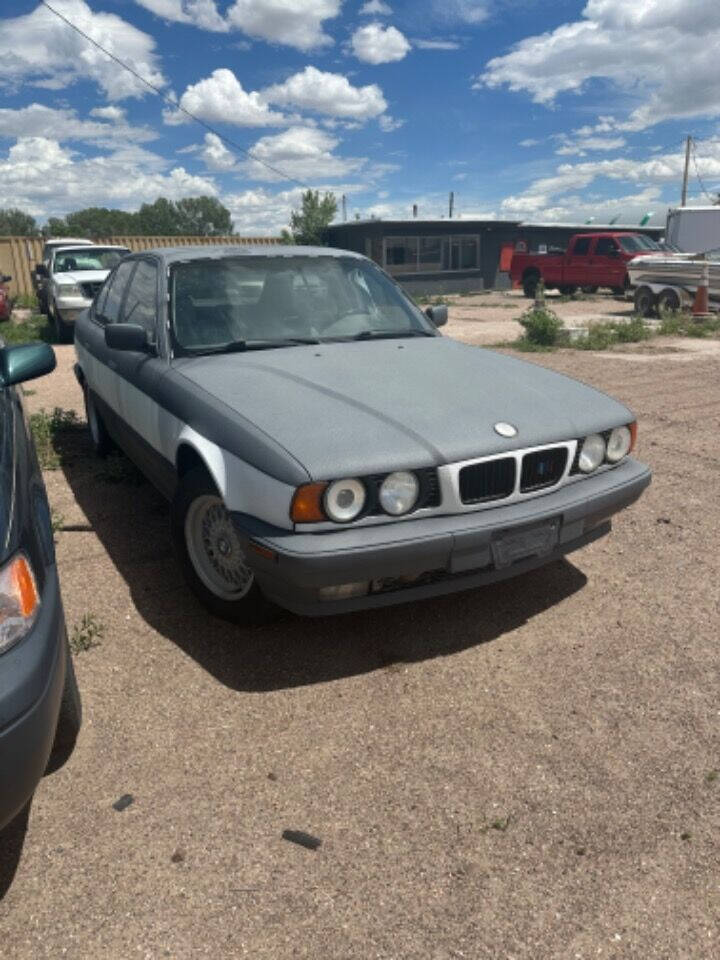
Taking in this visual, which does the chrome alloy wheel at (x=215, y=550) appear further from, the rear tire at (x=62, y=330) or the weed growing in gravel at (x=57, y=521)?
the rear tire at (x=62, y=330)

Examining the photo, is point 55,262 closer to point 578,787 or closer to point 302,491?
point 302,491

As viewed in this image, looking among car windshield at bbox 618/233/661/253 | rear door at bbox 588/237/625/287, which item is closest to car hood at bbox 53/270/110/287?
rear door at bbox 588/237/625/287

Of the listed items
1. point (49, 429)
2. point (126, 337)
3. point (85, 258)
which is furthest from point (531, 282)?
point (126, 337)

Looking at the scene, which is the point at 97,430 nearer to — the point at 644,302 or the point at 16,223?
the point at 644,302

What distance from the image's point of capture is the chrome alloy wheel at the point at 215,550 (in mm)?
3018

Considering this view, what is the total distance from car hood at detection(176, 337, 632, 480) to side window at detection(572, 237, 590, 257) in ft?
64.0

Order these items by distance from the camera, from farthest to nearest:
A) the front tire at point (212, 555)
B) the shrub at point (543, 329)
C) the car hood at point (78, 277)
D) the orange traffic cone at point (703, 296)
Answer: the orange traffic cone at point (703, 296)
the car hood at point (78, 277)
the shrub at point (543, 329)
the front tire at point (212, 555)

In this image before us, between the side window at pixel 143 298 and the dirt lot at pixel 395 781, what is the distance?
1.39m

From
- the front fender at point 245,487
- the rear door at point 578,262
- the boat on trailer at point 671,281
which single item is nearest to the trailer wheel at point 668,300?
the boat on trailer at point 671,281

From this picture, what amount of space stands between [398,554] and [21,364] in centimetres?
177

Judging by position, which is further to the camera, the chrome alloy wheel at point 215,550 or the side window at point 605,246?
the side window at point 605,246

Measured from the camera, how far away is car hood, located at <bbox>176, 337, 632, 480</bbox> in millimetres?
2566

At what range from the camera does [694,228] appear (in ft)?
76.2

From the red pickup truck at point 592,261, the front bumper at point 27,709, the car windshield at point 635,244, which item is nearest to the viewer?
the front bumper at point 27,709
